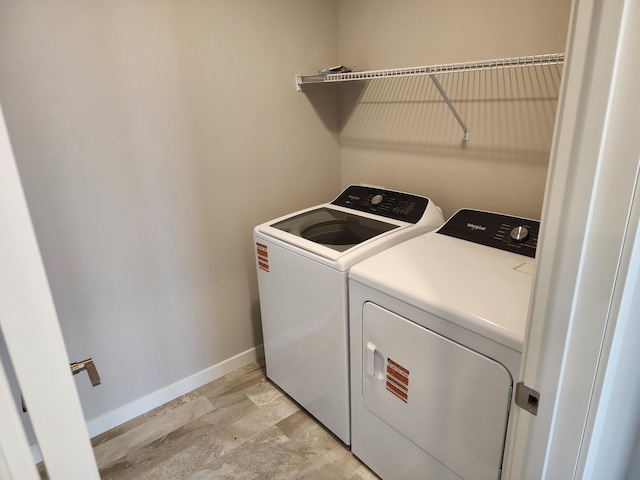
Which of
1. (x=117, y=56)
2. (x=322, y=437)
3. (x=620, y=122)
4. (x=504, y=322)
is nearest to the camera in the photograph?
(x=620, y=122)

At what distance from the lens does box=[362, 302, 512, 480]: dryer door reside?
3.85 feet

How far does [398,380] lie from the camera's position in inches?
56.4

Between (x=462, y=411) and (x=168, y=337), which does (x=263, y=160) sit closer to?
(x=168, y=337)

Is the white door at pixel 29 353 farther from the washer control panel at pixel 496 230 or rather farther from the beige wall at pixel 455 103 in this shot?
the beige wall at pixel 455 103

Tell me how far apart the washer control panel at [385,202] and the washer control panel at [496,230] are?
0.17 metres

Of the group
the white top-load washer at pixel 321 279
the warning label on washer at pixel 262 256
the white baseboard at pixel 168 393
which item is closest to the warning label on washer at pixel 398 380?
the white top-load washer at pixel 321 279

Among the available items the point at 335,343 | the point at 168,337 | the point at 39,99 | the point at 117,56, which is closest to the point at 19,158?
the point at 39,99

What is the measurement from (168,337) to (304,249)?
90 centimetres

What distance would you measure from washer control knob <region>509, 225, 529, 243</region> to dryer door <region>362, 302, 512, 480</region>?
56 cm

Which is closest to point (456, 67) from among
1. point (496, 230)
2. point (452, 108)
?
point (452, 108)

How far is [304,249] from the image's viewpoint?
5.56 ft

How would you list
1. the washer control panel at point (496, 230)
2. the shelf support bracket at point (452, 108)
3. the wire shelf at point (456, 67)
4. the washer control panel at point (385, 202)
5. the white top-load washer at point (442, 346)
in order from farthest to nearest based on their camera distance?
the washer control panel at point (385, 202) → the shelf support bracket at point (452, 108) → the washer control panel at point (496, 230) → the wire shelf at point (456, 67) → the white top-load washer at point (442, 346)

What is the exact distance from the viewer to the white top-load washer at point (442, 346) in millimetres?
1167

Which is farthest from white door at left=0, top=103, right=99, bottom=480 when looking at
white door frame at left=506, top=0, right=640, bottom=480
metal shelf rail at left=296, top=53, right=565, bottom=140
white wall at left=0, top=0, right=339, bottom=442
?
metal shelf rail at left=296, top=53, right=565, bottom=140
